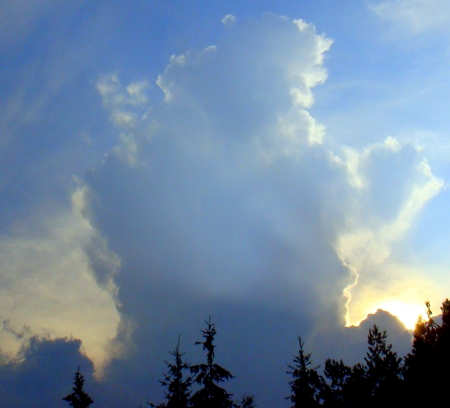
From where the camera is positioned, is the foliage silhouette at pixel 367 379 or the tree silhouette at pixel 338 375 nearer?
the foliage silhouette at pixel 367 379

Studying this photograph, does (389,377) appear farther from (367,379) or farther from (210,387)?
(210,387)

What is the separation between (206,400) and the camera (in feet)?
85.4

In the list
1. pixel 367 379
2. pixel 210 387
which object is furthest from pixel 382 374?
pixel 210 387

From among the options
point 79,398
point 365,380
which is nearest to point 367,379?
point 365,380

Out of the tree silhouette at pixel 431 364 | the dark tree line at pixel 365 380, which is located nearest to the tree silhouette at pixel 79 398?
the dark tree line at pixel 365 380

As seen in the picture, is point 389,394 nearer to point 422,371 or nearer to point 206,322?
point 422,371

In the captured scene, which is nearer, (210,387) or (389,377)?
(210,387)

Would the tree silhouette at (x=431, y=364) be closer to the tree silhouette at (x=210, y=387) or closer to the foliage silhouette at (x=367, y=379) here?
the foliage silhouette at (x=367, y=379)

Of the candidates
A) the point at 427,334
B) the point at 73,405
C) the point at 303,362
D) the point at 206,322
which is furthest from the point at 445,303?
the point at 73,405

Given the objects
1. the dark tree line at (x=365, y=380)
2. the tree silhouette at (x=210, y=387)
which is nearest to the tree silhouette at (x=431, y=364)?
the dark tree line at (x=365, y=380)

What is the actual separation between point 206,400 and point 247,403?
1129 inches

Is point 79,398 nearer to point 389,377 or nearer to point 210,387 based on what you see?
point 210,387

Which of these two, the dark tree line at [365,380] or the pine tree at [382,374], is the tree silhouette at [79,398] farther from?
the pine tree at [382,374]

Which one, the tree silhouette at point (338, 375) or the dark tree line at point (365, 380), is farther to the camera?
the tree silhouette at point (338, 375)
